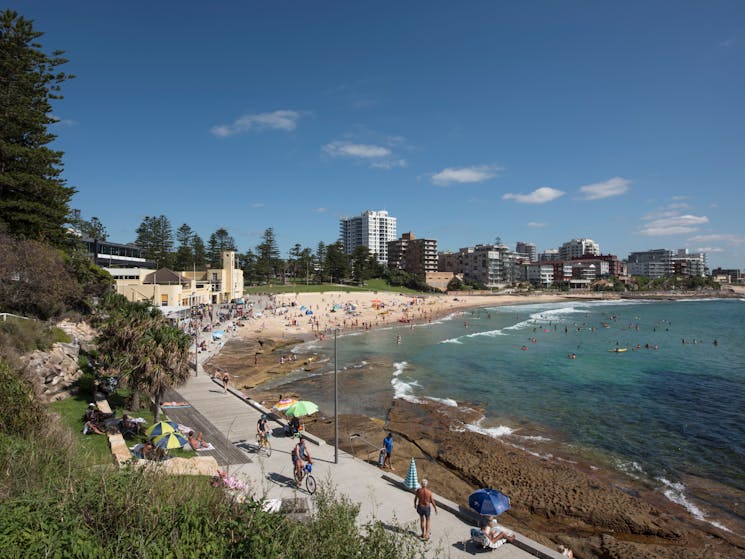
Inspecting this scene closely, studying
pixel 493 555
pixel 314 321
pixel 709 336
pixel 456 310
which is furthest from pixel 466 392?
pixel 456 310

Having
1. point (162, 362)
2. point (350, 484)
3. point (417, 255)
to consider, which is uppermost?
point (417, 255)

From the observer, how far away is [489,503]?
1090 cm

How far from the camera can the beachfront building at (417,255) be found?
145 m

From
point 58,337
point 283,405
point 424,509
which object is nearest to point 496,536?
point 424,509

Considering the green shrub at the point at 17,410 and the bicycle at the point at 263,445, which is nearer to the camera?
the green shrub at the point at 17,410

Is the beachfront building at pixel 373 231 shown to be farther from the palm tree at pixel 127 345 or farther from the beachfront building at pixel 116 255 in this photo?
the palm tree at pixel 127 345

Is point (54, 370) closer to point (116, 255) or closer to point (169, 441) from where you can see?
point (169, 441)

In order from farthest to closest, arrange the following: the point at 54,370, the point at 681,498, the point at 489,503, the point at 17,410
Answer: the point at 54,370
the point at 681,498
the point at 489,503
the point at 17,410

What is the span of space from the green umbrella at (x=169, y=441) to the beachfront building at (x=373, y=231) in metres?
167

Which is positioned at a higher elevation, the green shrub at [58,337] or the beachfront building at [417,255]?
the beachfront building at [417,255]

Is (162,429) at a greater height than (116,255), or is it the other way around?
(116,255)

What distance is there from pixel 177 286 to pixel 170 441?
127 feet

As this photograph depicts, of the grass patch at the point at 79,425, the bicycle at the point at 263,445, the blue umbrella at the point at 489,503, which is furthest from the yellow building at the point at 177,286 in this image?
the blue umbrella at the point at 489,503

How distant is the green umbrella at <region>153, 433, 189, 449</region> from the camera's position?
12.3 m
